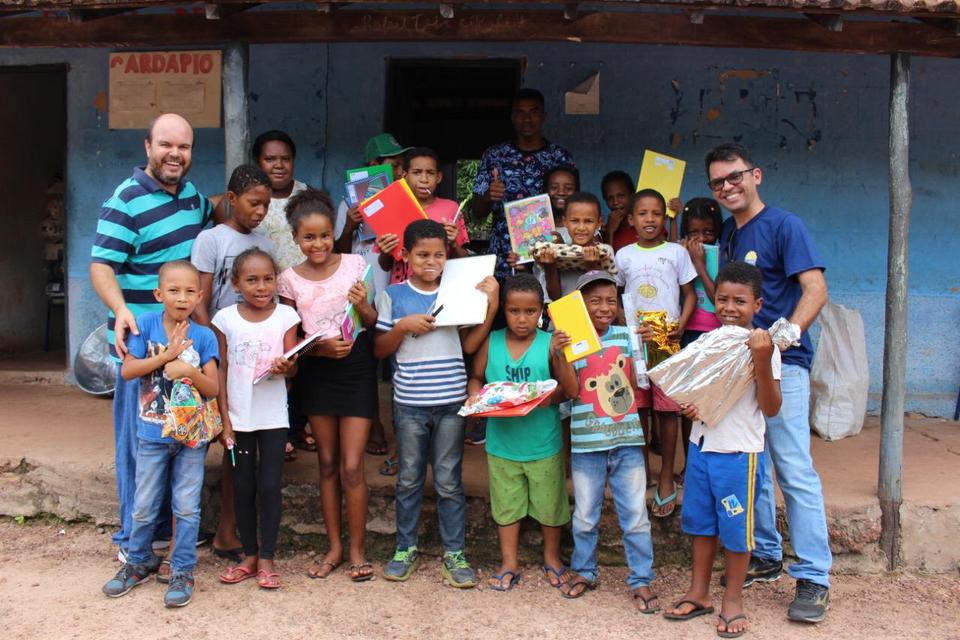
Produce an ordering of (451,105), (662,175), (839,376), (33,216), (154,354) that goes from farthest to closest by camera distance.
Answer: (451,105) → (33,216) → (839,376) → (662,175) → (154,354)

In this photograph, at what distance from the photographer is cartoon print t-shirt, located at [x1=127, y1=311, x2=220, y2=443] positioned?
3637 mm

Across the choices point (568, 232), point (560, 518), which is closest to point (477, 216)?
point (568, 232)

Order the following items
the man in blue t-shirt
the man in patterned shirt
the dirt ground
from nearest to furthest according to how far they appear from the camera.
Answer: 1. the dirt ground
2. the man in blue t-shirt
3. the man in patterned shirt

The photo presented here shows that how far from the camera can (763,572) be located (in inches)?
160

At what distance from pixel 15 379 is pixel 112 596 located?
3680 millimetres

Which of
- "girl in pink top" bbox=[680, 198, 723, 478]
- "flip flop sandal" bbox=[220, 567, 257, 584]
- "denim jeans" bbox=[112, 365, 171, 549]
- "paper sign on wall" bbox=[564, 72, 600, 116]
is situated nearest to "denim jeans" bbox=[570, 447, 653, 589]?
"girl in pink top" bbox=[680, 198, 723, 478]

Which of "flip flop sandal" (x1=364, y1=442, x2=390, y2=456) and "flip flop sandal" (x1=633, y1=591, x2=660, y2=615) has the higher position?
"flip flop sandal" (x1=364, y1=442, x2=390, y2=456)

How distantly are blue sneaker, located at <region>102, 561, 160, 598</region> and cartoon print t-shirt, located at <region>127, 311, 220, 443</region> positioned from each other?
68cm

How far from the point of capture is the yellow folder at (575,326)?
3625 mm

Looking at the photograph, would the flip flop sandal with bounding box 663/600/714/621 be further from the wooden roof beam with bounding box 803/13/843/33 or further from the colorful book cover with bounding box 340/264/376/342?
the wooden roof beam with bounding box 803/13/843/33

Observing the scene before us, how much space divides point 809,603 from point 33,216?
8436 millimetres

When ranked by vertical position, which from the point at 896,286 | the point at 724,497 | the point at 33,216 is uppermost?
the point at 33,216

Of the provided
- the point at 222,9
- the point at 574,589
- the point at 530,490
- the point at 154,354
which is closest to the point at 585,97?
the point at 222,9

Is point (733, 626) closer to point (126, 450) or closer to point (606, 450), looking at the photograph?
point (606, 450)
